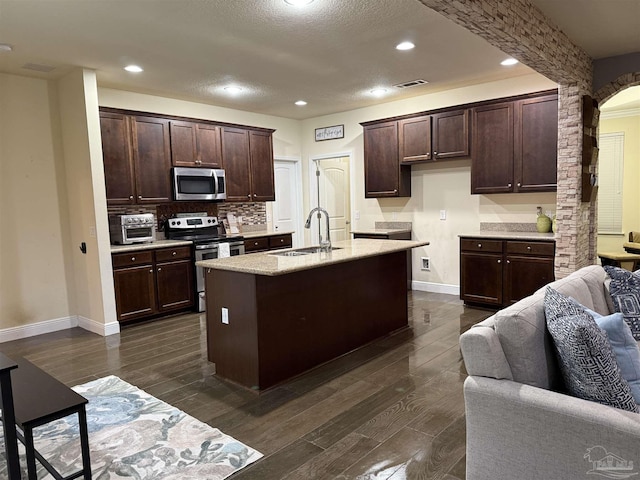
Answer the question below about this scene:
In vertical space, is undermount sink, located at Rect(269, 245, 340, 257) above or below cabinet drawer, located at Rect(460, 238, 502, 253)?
above

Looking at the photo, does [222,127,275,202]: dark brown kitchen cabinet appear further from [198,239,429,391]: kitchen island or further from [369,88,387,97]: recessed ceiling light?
[198,239,429,391]: kitchen island

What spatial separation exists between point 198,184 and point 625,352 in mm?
4907

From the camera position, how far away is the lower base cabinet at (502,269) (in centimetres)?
464

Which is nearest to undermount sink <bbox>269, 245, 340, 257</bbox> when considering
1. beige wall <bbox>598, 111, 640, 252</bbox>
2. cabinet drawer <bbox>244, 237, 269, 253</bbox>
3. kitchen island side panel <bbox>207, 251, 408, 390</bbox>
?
kitchen island side panel <bbox>207, 251, 408, 390</bbox>

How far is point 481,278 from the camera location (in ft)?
16.6

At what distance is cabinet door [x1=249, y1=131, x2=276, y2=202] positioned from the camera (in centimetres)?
634

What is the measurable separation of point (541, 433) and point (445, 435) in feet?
3.18

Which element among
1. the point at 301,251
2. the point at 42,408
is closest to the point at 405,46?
the point at 301,251

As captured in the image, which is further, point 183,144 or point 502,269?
point 183,144

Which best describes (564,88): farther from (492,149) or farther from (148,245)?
(148,245)

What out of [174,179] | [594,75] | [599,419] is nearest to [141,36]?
[174,179]

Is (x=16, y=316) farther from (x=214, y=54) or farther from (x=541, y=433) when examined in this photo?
(x=541, y=433)

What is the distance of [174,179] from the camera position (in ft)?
17.6

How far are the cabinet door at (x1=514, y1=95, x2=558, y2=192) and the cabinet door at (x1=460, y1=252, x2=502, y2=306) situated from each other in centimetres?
90
